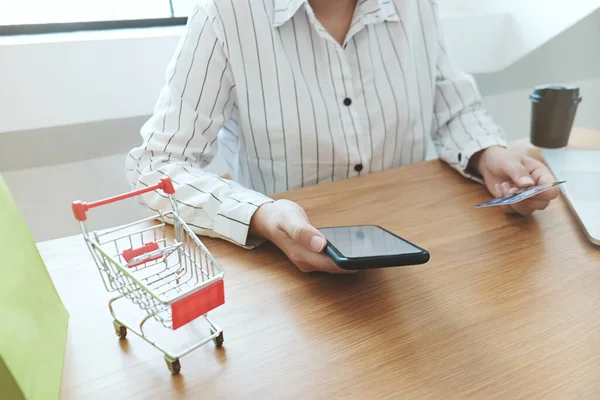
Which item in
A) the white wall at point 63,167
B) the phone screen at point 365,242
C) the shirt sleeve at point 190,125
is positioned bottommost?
the white wall at point 63,167

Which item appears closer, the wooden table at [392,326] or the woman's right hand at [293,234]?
the wooden table at [392,326]

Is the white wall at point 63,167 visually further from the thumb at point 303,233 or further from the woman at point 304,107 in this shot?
the thumb at point 303,233

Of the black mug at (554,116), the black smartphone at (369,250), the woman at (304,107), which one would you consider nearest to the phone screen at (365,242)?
the black smartphone at (369,250)

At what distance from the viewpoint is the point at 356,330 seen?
523mm

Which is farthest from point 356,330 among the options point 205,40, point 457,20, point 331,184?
point 457,20

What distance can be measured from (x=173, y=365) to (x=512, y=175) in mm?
615

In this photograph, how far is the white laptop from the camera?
0.71 metres

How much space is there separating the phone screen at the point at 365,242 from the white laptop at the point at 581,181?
291 millimetres

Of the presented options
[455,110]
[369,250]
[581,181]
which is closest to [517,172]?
[581,181]

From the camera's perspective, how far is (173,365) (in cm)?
46

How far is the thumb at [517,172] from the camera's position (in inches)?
31.0

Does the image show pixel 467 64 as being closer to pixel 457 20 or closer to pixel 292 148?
pixel 457 20

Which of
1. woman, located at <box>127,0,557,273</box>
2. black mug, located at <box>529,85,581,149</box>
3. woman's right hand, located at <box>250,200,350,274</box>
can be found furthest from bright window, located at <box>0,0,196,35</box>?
black mug, located at <box>529,85,581,149</box>

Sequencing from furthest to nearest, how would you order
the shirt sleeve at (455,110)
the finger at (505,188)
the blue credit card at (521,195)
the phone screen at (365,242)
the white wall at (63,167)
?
the white wall at (63,167) < the shirt sleeve at (455,110) < the finger at (505,188) < the blue credit card at (521,195) < the phone screen at (365,242)
